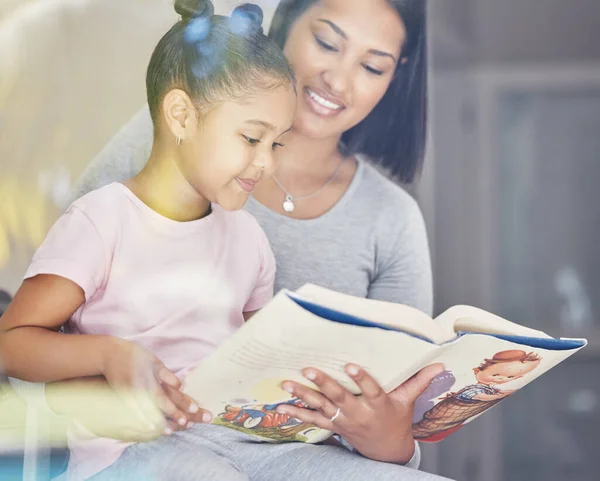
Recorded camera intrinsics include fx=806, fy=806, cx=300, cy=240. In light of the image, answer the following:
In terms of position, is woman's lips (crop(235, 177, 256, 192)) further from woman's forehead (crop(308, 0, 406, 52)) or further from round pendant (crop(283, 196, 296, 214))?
woman's forehead (crop(308, 0, 406, 52))

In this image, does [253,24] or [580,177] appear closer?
[253,24]

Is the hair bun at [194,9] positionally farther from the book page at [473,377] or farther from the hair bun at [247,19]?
the book page at [473,377]

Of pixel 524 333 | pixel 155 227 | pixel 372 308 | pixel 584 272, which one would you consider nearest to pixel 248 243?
pixel 155 227

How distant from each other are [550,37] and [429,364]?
62 cm

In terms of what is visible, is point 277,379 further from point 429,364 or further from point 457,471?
point 457,471

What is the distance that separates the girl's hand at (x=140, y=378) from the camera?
86 centimetres

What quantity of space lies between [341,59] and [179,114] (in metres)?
0.23

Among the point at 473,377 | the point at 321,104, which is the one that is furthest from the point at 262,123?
the point at 473,377

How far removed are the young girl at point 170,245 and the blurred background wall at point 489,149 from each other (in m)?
0.07

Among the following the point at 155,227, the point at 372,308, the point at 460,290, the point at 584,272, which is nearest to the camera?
the point at 372,308

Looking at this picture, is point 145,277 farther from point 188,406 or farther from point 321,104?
point 321,104

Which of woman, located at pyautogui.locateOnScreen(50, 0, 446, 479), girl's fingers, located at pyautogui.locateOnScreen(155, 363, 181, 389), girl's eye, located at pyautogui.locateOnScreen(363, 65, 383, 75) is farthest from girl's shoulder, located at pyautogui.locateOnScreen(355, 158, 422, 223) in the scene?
girl's fingers, located at pyautogui.locateOnScreen(155, 363, 181, 389)

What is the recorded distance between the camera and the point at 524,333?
0.90 meters

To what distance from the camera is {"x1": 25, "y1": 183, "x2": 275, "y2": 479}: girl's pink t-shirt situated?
0.88 m
